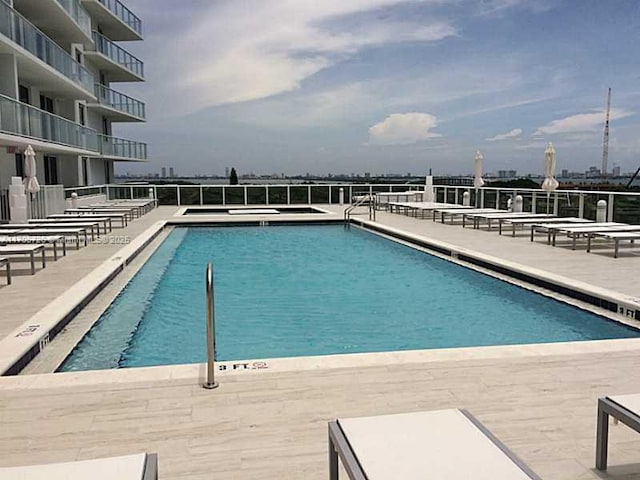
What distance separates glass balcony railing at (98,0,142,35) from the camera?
24.4m

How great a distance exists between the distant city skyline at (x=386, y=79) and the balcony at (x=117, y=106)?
1355 mm

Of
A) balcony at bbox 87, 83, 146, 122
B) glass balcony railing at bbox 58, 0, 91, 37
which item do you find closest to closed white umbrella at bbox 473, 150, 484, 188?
glass balcony railing at bbox 58, 0, 91, 37

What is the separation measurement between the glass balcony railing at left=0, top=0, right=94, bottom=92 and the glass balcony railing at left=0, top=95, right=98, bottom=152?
1.56m

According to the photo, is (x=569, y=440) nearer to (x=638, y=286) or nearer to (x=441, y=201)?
(x=638, y=286)

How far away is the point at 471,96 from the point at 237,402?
25575mm

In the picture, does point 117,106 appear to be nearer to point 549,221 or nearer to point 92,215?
point 92,215

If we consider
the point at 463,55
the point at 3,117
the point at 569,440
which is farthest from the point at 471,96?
the point at 569,440

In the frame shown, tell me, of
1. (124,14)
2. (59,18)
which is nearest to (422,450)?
(59,18)

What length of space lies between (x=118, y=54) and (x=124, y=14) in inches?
80.2

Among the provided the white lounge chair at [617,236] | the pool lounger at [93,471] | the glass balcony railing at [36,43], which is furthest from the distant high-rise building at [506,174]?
the pool lounger at [93,471]

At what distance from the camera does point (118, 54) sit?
25781mm

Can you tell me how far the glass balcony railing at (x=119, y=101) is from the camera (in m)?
24.1

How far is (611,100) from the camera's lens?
46.4m

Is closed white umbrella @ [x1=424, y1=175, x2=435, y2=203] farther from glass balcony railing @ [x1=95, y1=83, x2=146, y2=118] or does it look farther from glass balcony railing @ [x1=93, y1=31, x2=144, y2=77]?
glass balcony railing @ [x1=93, y1=31, x2=144, y2=77]
